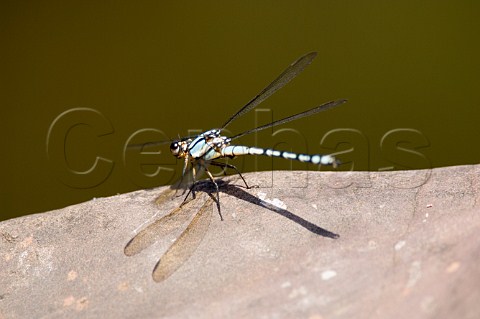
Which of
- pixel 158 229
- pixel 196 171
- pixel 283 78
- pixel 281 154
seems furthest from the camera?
pixel 283 78

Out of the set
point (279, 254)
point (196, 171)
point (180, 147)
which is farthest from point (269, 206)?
point (180, 147)

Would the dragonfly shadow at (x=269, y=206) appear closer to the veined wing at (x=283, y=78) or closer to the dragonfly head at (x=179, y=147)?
the dragonfly head at (x=179, y=147)

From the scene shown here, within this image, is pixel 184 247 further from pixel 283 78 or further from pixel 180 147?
pixel 283 78

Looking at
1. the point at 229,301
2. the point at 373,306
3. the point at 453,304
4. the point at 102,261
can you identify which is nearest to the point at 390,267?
the point at 373,306

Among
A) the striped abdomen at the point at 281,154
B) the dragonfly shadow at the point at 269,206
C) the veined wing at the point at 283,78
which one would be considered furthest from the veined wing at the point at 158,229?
the veined wing at the point at 283,78

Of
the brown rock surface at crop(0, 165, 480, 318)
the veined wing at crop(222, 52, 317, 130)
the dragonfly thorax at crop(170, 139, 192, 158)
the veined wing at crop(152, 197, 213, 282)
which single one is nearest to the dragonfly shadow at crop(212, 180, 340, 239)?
the brown rock surface at crop(0, 165, 480, 318)

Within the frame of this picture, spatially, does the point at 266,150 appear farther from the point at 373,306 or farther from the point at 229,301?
the point at 373,306
